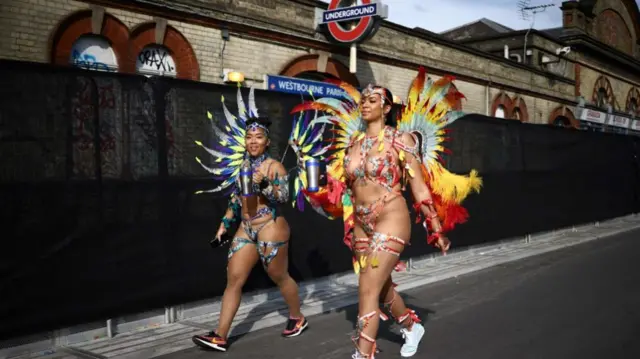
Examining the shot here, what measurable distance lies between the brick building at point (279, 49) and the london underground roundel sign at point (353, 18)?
0.38 meters

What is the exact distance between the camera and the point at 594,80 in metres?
39.0

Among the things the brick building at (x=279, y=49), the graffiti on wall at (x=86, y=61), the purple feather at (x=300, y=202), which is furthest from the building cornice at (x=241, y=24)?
the purple feather at (x=300, y=202)

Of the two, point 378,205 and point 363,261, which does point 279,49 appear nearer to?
point 378,205

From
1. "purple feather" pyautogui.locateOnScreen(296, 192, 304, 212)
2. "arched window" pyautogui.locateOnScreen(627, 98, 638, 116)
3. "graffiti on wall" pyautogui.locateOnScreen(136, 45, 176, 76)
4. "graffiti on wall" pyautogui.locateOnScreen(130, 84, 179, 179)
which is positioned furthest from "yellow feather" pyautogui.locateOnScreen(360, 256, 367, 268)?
"arched window" pyautogui.locateOnScreen(627, 98, 638, 116)

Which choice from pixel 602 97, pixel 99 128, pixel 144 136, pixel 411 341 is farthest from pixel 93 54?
pixel 602 97

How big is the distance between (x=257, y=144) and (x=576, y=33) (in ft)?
115

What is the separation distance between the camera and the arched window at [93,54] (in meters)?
13.5

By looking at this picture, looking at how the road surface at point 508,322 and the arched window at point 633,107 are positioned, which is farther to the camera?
the arched window at point 633,107

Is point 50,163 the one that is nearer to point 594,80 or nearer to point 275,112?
point 275,112

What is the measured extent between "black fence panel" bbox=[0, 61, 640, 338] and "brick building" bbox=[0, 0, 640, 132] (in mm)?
6966

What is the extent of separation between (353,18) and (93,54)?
768 cm

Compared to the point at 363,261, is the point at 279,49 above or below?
above

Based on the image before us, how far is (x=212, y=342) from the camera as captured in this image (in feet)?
19.1

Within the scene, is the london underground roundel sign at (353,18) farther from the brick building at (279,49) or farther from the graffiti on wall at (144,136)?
the graffiti on wall at (144,136)
